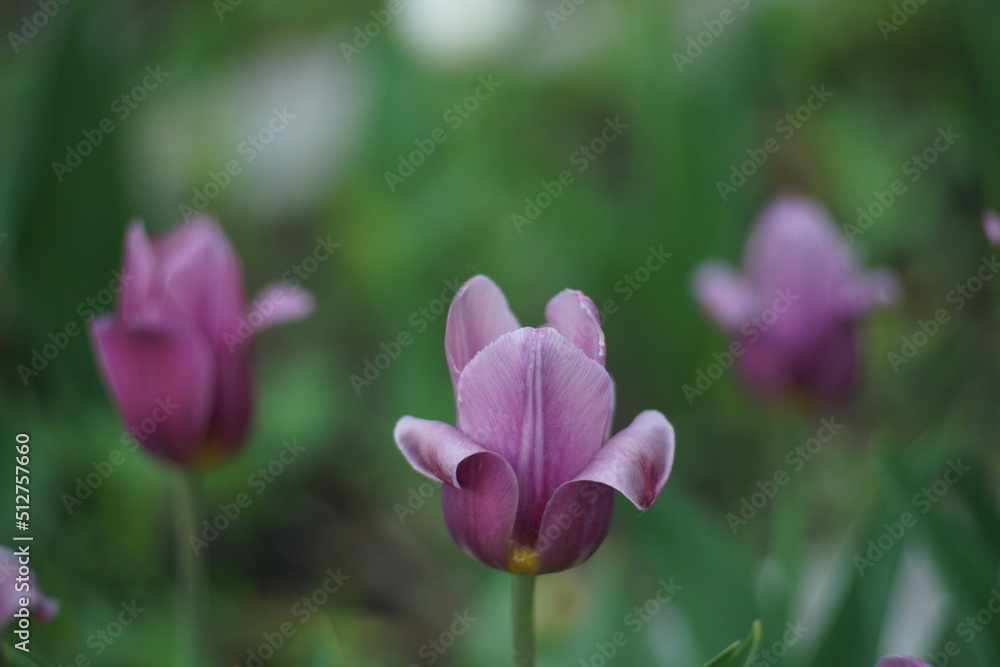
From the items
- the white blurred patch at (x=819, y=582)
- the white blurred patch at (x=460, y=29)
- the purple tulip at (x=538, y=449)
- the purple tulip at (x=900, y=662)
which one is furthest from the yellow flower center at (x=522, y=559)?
the white blurred patch at (x=460, y=29)

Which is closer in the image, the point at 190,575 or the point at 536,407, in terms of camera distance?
the point at 536,407

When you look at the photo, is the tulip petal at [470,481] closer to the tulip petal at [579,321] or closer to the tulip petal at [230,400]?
the tulip petal at [579,321]

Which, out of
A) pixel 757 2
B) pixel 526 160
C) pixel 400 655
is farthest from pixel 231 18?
pixel 400 655

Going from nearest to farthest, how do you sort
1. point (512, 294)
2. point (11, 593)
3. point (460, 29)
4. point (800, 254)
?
1. point (11, 593)
2. point (800, 254)
3. point (512, 294)
4. point (460, 29)

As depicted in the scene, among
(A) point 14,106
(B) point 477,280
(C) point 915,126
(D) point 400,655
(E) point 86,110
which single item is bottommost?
(D) point 400,655

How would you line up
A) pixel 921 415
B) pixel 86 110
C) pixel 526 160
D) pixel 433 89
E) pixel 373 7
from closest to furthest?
pixel 86 110
pixel 921 415
pixel 433 89
pixel 526 160
pixel 373 7

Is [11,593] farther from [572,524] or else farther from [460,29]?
[460,29]

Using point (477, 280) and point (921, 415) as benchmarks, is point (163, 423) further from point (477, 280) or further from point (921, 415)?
point (921, 415)

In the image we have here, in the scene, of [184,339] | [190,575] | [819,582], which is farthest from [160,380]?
[819,582]
